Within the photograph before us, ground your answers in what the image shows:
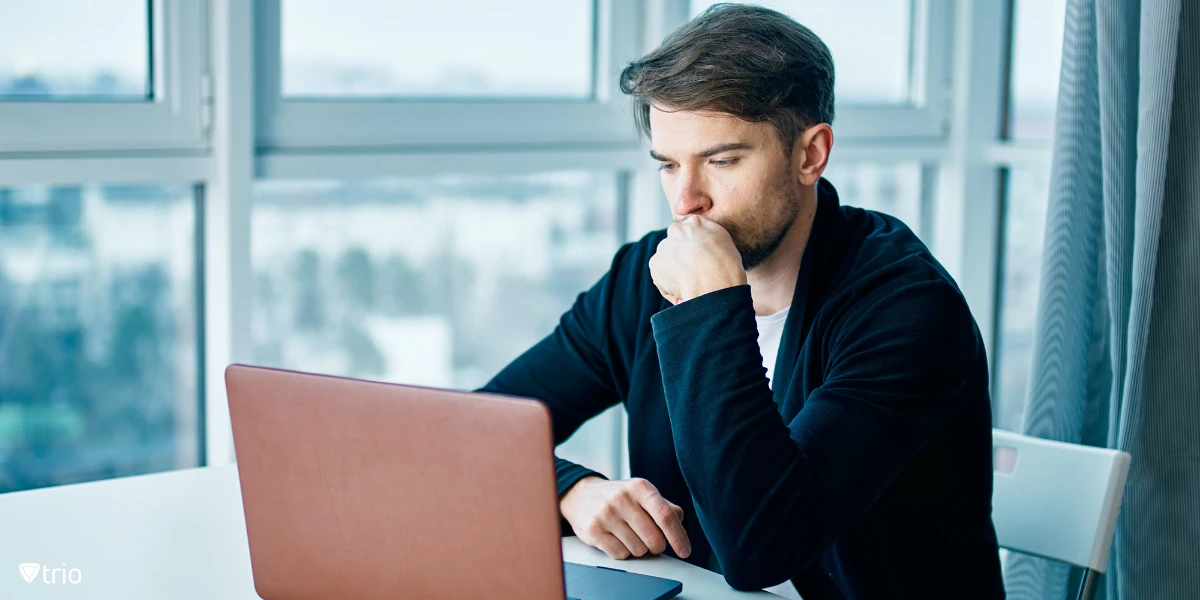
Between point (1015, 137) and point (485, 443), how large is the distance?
2193mm

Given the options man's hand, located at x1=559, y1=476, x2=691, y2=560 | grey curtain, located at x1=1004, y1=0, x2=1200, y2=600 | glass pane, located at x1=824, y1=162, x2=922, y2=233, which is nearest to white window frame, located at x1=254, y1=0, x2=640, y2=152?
glass pane, located at x1=824, y1=162, x2=922, y2=233

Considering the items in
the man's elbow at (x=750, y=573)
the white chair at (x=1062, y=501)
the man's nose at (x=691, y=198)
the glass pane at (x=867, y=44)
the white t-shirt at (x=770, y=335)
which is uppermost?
the glass pane at (x=867, y=44)

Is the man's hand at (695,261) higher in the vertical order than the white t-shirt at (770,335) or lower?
higher

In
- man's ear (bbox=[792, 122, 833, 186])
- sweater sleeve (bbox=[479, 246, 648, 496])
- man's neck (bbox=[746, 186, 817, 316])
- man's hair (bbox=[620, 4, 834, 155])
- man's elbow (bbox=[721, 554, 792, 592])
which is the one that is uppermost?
man's hair (bbox=[620, 4, 834, 155])

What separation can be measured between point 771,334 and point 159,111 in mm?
1023

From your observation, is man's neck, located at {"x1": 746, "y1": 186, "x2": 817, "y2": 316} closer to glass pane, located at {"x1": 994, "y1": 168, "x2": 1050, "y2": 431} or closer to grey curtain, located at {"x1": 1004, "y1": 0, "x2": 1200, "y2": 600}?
grey curtain, located at {"x1": 1004, "y1": 0, "x2": 1200, "y2": 600}

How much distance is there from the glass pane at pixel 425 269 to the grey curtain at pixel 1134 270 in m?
0.89

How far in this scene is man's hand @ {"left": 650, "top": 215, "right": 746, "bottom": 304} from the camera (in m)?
1.21

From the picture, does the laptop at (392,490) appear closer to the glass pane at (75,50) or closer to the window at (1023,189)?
the glass pane at (75,50)

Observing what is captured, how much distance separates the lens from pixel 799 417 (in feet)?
3.89

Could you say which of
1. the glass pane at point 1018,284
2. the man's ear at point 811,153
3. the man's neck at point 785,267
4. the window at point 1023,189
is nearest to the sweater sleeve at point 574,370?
the man's neck at point 785,267

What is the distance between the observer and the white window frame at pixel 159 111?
1671mm

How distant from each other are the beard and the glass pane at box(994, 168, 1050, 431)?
56.5 inches

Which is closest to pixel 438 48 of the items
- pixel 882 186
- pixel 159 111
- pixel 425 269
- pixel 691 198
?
pixel 425 269
